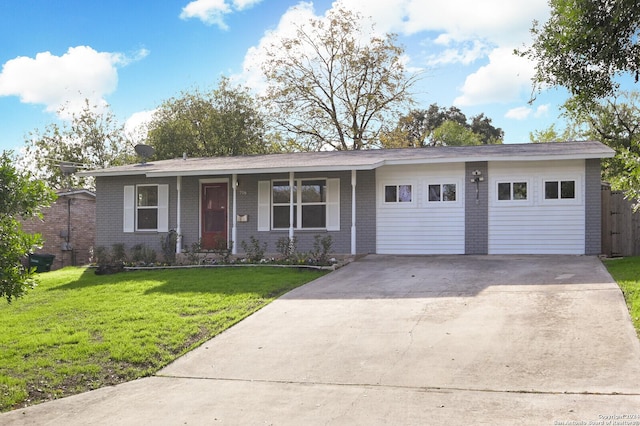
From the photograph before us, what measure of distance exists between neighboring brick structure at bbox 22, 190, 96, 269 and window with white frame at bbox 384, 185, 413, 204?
37.9 feet

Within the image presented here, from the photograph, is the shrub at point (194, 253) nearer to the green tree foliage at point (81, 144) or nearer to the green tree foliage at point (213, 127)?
the green tree foliage at point (213, 127)

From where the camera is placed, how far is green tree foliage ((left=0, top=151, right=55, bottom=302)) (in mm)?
5785

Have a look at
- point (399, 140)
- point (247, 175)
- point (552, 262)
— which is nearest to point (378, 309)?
point (552, 262)

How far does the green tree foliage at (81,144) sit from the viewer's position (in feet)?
125

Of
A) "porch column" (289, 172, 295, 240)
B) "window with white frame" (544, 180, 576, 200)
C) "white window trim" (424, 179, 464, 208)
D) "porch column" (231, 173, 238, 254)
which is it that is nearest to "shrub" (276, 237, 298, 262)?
"porch column" (289, 172, 295, 240)

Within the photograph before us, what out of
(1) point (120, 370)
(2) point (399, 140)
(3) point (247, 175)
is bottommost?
(1) point (120, 370)

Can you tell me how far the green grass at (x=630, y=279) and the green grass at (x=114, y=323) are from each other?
5475 mm

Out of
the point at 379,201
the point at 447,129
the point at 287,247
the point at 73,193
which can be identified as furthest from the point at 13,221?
the point at 447,129

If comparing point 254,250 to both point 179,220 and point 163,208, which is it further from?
point 163,208

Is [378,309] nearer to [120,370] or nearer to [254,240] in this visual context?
[120,370]

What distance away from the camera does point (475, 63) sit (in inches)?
853

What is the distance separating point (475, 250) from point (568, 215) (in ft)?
8.00

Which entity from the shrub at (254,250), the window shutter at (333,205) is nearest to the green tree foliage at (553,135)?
the window shutter at (333,205)

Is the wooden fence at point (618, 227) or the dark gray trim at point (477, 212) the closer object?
the wooden fence at point (618, 227)
